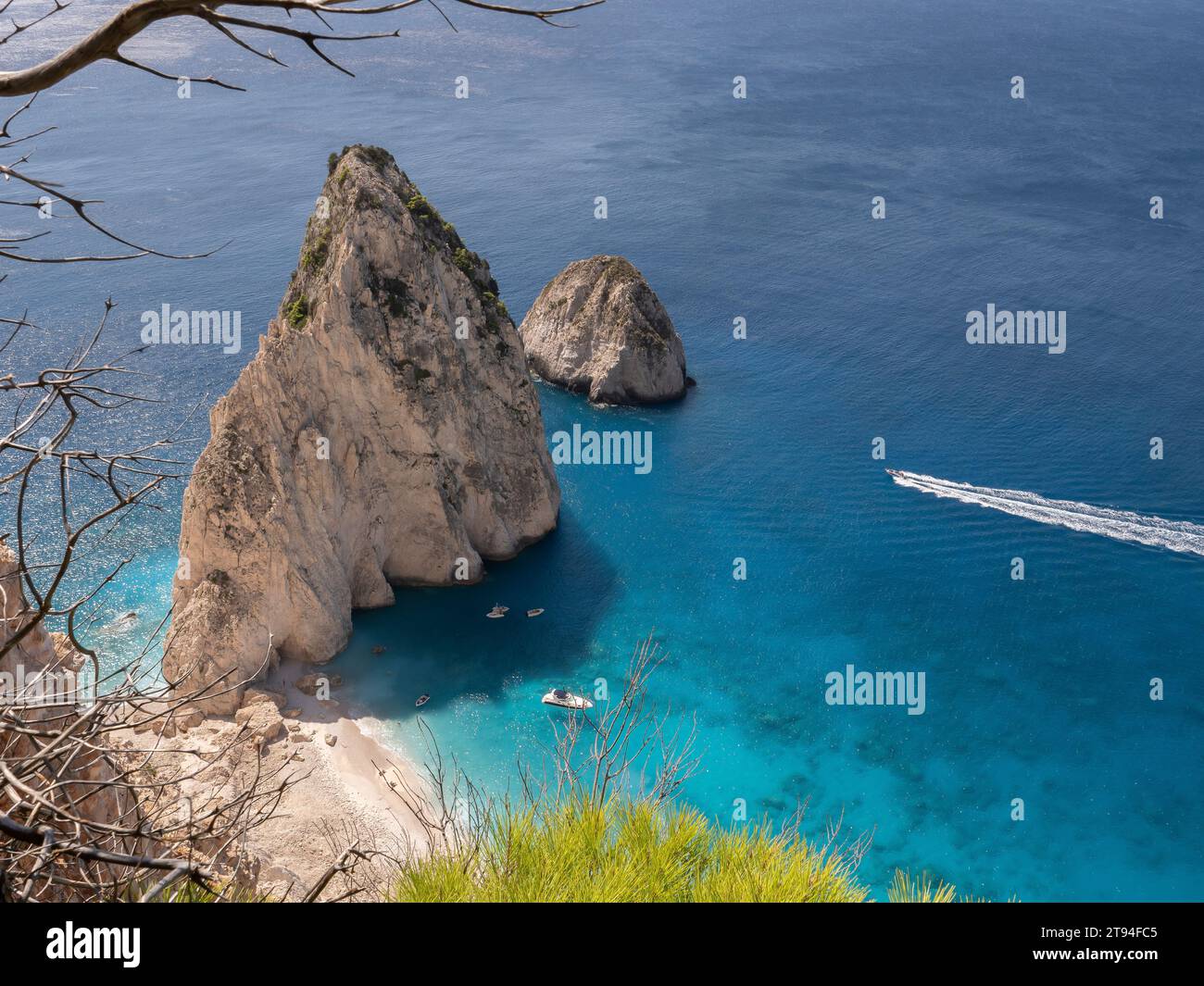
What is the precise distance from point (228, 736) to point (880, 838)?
16777 mm

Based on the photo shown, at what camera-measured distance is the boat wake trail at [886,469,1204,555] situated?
4294cm

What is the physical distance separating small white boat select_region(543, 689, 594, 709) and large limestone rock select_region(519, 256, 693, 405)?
21.8m

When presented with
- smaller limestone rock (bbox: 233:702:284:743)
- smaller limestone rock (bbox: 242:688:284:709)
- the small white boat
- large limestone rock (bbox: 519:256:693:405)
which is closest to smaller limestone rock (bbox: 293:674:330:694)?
smaller limestone rock (bbox: 242:688:284:709)

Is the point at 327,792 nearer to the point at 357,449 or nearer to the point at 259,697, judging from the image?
the point at 259,697

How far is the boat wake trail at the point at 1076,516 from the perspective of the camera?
141ft

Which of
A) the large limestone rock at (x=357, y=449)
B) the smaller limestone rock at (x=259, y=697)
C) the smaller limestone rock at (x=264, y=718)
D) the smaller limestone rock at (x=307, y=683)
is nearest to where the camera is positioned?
the smaller limestone rock at (x=264, y=718)

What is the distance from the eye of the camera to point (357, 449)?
3534 centimetres

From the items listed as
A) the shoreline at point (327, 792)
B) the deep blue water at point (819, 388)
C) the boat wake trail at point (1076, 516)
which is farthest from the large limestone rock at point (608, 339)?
the shoreline at point (327, 792)

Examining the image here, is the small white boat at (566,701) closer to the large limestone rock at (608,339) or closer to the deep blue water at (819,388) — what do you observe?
the deep blue water at (819,388)

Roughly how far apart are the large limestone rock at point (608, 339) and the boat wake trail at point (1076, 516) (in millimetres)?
12073

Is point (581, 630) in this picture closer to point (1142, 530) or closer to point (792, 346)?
point (1142, 530)

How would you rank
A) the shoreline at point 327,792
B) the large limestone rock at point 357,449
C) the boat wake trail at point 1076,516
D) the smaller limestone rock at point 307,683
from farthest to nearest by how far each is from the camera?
the boat wake trail at point 1076,516 → the smaller limestone rock at point 307,683 → the large limestone rock at point 357,449 → the shoreline at point 327,792

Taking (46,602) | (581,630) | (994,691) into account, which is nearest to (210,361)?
(581,630)

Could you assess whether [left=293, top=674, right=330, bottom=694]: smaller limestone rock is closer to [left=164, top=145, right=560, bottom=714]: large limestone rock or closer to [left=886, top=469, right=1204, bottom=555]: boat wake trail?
[left=164, top=145, right=560, bottom=714]: large limestone rock
